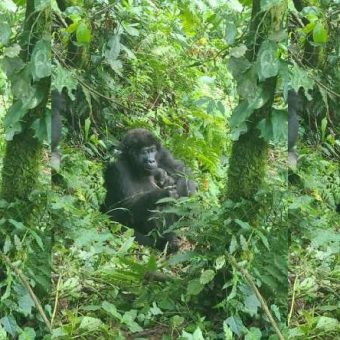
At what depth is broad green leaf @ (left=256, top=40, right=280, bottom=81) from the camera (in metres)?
3.16

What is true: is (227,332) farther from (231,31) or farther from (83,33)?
(83,33)

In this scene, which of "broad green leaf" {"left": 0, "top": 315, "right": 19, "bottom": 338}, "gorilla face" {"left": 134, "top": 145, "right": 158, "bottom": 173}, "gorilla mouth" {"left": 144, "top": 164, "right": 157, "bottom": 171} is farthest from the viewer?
"gorilla mouth" {"left": 144, "top": 164, "right": 157, "bottom": 171}

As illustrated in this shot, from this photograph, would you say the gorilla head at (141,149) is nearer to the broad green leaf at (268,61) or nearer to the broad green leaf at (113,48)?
the broad green leaf at (113,48)

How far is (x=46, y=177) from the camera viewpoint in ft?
11.4

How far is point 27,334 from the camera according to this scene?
128 inches

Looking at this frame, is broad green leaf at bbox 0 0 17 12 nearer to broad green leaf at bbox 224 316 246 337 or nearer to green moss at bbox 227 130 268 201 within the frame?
green moss at bbox 227 130 268 201

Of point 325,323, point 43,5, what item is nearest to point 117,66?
point 43,5

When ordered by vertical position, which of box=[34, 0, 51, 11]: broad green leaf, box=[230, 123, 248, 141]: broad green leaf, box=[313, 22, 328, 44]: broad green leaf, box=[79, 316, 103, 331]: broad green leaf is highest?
box=[34, 0, 51, 11]: broad green leaf

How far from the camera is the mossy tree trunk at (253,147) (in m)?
3.21

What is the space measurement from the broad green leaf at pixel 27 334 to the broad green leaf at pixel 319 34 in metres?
1.99

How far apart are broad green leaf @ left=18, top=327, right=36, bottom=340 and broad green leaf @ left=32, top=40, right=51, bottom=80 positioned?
4.09 ft

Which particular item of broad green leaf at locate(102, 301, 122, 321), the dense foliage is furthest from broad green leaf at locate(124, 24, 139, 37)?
broad green leaf at locate(102, 301, 122, 321)

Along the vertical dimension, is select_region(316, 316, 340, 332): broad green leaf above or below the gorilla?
below

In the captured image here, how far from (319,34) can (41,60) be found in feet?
4.45
